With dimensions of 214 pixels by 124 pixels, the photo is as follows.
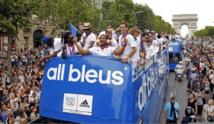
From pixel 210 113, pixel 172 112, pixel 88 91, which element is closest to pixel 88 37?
pixel 88 91

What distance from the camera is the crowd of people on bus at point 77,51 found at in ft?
31.6

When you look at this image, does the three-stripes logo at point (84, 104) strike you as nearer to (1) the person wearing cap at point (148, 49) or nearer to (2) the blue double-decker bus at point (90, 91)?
(2) the blue double-decker bus at point (90, 91)

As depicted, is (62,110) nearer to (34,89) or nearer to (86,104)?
(86,104)

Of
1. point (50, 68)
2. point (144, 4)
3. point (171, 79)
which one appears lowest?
point (171, 79)

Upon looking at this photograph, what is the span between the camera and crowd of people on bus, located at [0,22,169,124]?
962 cm

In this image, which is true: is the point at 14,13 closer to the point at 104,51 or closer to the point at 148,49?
the point at 148,49

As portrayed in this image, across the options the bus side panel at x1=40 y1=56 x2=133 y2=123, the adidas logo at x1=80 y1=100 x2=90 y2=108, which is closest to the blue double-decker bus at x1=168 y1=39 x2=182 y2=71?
the bus side panel at x1=40 y1=56 x2=133 y2=123

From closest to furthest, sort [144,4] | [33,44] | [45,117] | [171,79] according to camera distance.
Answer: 1. [45,117]
2. [171,79]
3. [33,44]
4. [144,4]

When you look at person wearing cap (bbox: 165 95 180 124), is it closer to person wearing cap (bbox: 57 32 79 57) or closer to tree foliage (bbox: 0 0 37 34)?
person wearing cap (bbox: 57 32 79 57)

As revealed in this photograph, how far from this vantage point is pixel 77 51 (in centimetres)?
971

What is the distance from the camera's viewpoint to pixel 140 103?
939 cm

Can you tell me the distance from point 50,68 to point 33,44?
5056 centimetres

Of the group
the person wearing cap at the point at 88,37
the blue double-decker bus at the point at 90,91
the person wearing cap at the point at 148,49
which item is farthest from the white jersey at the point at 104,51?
the person wearing cap at the point at 148,49

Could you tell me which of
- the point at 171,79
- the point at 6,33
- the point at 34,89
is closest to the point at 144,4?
the point at 171,79
